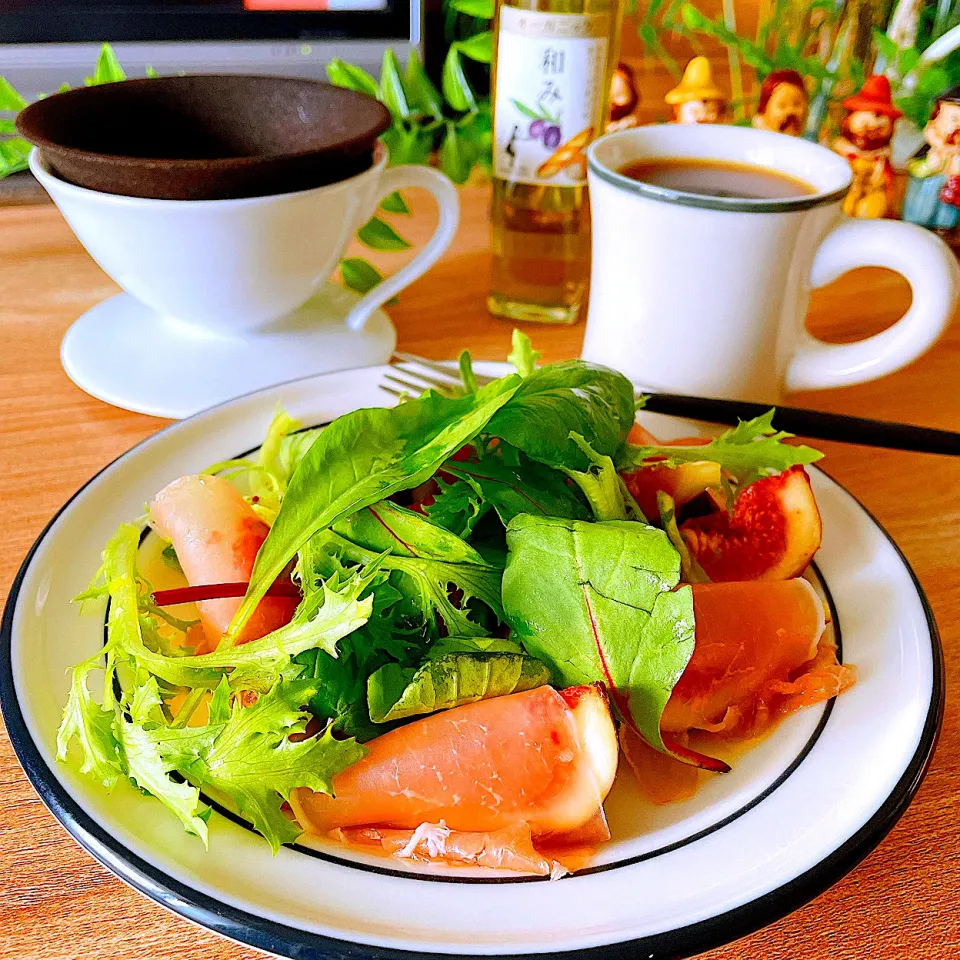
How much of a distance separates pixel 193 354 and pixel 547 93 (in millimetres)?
500

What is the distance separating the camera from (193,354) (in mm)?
1000

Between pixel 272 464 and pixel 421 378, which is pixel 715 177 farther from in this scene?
pixel 272 464

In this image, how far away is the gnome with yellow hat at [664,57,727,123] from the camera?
1.31 meters

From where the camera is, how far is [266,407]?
811mm

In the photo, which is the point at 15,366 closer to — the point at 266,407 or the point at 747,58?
the point at 266,407

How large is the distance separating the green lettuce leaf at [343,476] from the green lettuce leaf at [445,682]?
96 mm

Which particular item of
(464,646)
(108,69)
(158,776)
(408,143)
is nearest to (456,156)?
(408,143)

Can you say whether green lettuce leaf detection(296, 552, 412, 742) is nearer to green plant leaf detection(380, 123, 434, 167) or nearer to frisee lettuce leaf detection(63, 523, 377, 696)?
frisee lettuce leaf detection(63, 523, 377, 696)

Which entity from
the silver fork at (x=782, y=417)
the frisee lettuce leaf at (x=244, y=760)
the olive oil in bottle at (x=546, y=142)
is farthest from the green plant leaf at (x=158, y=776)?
the olive oil in bottle at (x=546, y=142)

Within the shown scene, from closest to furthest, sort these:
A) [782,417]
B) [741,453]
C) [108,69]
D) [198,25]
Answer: [741,453] → [782,417] → [108,69] → [198,25]

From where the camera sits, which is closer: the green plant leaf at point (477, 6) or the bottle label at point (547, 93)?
the bottle label at point (547, 93)

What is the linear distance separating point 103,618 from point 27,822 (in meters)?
0.13

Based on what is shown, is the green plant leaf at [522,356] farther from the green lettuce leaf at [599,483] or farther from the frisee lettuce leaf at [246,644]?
the frisee lettuce leaf at [246,644]

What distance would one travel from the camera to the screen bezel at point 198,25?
4.86ft
